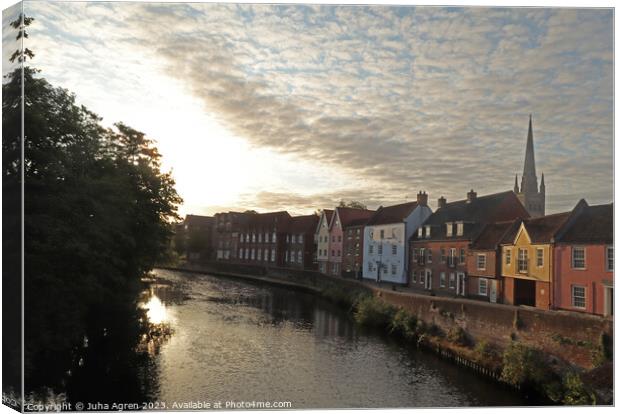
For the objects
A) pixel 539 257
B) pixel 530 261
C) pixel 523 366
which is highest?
pixel 539 257

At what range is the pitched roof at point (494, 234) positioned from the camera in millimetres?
14672

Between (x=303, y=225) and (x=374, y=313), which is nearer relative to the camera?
(x=303, y=225)

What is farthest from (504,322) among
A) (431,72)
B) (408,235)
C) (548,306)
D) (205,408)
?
(205,408)

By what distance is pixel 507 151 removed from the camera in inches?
520

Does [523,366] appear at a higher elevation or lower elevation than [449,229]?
lower

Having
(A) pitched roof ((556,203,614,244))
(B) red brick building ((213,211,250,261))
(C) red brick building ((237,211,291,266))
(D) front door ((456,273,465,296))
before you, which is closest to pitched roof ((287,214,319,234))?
(C) red brick building ((237,211,291,266))

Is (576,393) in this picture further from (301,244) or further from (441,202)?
(301,244)

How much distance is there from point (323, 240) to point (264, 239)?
15.9 ft

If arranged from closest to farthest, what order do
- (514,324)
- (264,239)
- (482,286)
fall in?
1. (514,324)
2. (482,286)
3. (264,239)

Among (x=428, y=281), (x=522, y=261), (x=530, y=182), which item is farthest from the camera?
(x=428, y=281)

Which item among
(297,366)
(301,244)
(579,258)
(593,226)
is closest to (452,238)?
(579,258)

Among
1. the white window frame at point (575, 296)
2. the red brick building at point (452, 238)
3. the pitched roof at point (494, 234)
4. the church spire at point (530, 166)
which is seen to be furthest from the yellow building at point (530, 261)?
the church spire at point (530, 166)

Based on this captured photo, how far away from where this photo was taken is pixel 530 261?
14.6m

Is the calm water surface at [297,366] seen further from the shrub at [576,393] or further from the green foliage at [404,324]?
the shrub at [576,393]
